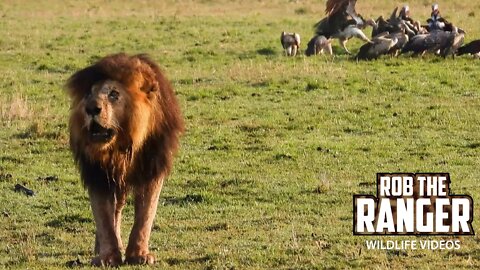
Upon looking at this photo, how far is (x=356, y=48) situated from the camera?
23000mm

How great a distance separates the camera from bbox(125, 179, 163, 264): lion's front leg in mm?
7680

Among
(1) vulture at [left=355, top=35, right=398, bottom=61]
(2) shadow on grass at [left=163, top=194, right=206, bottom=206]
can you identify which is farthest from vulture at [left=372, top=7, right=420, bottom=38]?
(2) shadow on grass at [left=163, top=194, right=206, bottom=206]

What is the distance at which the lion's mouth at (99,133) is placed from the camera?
23.1ft

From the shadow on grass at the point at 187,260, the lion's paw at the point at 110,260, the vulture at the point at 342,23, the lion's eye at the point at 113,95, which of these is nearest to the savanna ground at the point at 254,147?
the shadow on grass at the point at 187,260

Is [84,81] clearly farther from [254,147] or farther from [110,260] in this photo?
[254,147]

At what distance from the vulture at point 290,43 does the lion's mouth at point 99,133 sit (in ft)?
48.2

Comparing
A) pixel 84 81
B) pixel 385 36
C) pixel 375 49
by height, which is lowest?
pixel 375 49

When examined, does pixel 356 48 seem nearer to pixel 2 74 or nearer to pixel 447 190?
pixel 2 74

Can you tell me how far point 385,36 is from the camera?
21.0 metres

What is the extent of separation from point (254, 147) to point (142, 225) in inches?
212

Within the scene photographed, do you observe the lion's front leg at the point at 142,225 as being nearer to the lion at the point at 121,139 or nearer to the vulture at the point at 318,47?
the lion at the point at 121,139

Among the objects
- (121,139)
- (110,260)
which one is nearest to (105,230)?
(110,260)

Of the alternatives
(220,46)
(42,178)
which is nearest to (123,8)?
(220,46)

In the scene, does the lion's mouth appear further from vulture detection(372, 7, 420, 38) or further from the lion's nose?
vulture detection(372, 7, 420, 38)
